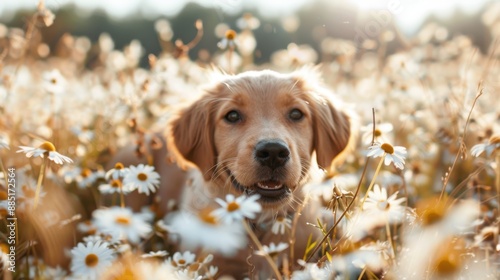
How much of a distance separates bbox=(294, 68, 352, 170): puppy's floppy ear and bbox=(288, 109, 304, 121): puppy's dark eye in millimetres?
125

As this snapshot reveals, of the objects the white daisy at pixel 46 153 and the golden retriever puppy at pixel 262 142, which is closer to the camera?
the white daisy at pixel 46 153

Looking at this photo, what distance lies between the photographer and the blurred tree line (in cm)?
750

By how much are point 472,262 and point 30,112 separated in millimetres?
4579

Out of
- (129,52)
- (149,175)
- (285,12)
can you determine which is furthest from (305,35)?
(149,175)

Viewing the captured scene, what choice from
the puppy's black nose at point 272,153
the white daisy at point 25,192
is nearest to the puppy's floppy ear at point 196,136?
the puppy's black nose at point 272,153

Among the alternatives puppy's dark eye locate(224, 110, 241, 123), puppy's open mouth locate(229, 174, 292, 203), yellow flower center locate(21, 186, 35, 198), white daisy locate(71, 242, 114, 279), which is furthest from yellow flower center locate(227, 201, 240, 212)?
puppy's dark eye locate(224, 110, 241, 123)

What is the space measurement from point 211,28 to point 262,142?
7.37m

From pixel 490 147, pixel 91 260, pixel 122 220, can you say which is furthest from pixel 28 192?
pixel 490 147

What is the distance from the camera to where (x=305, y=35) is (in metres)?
19.4

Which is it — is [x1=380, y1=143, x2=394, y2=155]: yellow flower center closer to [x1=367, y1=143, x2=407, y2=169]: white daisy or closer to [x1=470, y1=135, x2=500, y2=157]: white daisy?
[x1=367, y1=143, x2=407, y2=169]: white daisy

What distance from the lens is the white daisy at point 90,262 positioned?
5.98ft

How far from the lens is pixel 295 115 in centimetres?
323

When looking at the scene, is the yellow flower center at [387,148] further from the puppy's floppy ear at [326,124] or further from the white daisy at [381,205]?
the puppy's floppy ear at [326,124]

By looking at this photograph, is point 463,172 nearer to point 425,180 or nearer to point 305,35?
point 425,180
